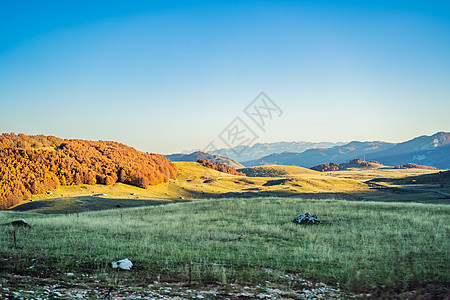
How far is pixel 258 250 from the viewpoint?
14391mm

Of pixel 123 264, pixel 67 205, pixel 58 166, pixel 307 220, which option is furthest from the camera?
pixel 58 166

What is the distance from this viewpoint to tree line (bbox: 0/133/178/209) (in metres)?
55.8

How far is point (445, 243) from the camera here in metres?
15.4

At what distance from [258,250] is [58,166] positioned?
203 ft

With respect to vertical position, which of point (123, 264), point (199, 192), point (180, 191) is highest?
point (123, 264)

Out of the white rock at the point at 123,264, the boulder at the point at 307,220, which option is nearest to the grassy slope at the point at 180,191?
the boulder at the point at 307,220

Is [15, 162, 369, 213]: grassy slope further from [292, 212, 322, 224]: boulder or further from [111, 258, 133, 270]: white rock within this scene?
[111, 258, 133, 270]: white rock

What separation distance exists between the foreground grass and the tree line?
4328 centimetres

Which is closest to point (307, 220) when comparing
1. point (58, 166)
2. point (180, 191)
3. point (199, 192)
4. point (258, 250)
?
point (258, 250)

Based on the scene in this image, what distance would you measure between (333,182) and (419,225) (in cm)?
8535

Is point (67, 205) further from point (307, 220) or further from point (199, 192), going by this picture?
point (199, 192)

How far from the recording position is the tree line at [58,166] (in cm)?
5584

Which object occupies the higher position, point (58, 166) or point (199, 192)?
point (58, 166)

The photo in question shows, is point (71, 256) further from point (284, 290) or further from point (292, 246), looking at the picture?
point (292, 246)
